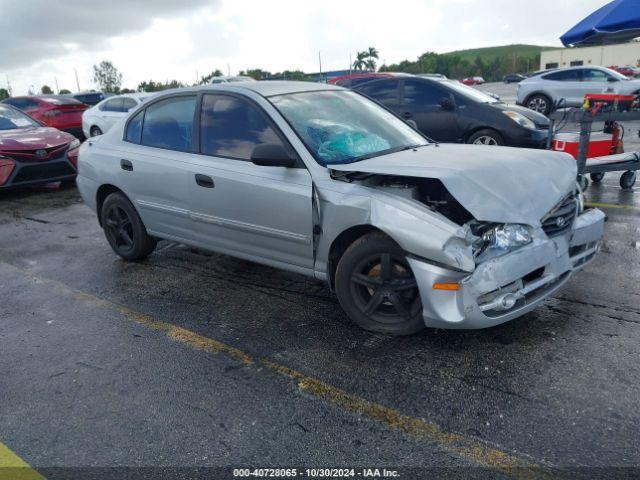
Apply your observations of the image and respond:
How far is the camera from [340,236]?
3.54 meters

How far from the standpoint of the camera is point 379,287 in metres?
Answer: 3.38

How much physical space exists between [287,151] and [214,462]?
209 centimetres

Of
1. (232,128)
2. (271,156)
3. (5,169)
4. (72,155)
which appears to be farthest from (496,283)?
(72,155)

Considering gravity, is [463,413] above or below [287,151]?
below

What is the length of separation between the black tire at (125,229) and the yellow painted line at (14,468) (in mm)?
2746

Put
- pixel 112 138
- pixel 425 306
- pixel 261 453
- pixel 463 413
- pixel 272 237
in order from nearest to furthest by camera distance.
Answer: pixel 261 453 < pixel 463 413 < pixel 425 306 < pixel 272 237 < pixel 112 138

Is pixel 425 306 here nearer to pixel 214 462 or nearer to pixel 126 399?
pixel 214 462

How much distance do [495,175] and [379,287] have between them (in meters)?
0.99

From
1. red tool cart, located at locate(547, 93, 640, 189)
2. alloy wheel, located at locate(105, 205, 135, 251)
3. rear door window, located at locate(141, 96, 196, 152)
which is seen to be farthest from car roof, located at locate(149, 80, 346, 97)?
red tool cart, located at locate(547, 93, 640, 189)

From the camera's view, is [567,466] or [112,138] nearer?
[567,466]

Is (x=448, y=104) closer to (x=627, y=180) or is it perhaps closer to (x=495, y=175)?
(x=627, y=180)

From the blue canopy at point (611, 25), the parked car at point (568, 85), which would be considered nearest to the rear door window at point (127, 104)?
the blue canopy at point (611, 25)

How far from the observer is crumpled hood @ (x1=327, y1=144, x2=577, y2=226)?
312cm

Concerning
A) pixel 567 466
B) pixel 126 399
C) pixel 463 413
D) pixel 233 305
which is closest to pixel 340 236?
pixel 233 305
